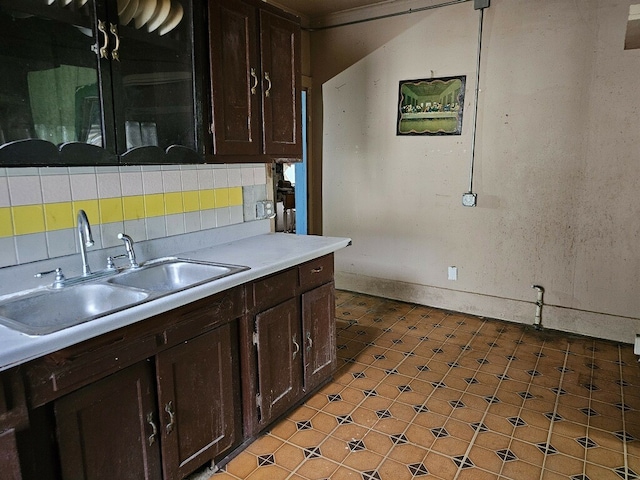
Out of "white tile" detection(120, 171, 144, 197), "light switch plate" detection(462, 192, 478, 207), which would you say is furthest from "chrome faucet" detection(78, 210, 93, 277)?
"light switch plate" detection(462, 192, 478, 207)

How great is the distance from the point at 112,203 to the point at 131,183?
0.45 ft

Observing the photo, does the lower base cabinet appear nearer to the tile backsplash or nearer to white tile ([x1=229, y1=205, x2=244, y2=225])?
the tile backsplash

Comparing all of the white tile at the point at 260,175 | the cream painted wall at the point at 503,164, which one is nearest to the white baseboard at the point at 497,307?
the cream painted wall at the point at 503,164

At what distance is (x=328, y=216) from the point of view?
4613 millimetres

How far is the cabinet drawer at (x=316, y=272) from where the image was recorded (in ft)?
7.80

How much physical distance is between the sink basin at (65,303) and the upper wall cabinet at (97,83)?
501 mm

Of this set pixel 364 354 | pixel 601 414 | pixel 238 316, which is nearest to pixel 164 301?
pixel 238 316

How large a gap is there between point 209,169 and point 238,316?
3.07 feet

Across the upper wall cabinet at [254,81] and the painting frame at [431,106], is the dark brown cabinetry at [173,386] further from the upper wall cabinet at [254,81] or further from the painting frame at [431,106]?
the painting frame at [431,106]

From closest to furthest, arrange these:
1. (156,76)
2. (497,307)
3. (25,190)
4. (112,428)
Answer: (112,428) < (25,190) < (156,76) < (497,307)

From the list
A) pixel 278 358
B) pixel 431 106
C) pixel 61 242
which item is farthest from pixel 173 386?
pixel 431 106

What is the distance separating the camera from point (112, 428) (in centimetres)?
151

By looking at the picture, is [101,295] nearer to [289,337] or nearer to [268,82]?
[289,337]

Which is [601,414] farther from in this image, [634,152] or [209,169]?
[209,169]
